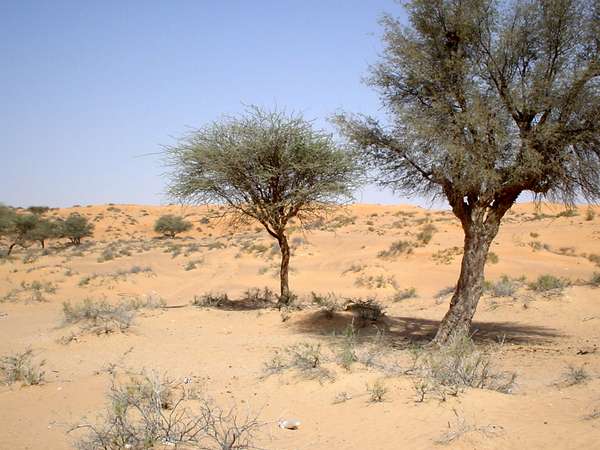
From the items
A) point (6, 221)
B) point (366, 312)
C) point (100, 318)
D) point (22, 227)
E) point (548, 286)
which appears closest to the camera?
point (100, 318)

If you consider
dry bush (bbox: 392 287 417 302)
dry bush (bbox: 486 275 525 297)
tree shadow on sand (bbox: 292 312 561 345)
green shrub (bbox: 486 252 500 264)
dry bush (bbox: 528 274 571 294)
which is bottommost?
dry bush (bbox: 392 287 417 302)

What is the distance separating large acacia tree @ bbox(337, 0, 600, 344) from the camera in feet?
30.5

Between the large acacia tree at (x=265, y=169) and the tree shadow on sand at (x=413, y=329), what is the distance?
3249 millimetres

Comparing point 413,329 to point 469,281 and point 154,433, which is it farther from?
point 154,433

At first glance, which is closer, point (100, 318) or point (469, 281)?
point (469, 281)

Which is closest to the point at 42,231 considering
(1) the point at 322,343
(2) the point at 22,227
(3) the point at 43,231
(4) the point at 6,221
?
(3) the point at 43,231

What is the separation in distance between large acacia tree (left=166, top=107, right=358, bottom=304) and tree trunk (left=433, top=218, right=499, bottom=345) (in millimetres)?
5076

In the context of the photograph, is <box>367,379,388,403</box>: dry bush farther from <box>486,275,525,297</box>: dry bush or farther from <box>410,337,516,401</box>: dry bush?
<box>486,275,525,297</box>: dry bush

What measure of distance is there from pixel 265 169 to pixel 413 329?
6015 millimetres

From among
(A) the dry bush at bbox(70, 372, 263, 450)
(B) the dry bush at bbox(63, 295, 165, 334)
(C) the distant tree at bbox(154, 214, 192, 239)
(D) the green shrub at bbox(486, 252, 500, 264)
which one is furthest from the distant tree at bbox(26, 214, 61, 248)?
(A) the dry bush at bbox(70, 372, 263, 450)

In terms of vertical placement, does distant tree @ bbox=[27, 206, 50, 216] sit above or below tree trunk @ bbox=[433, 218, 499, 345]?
above

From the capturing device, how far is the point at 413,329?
13.4m

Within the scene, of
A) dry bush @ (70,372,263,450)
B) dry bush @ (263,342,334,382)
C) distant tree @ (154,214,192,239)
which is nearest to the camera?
dry bush @ (70,372,263,450)

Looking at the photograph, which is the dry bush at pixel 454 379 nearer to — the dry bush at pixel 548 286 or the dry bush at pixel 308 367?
the dry bush at pixel 308 367
